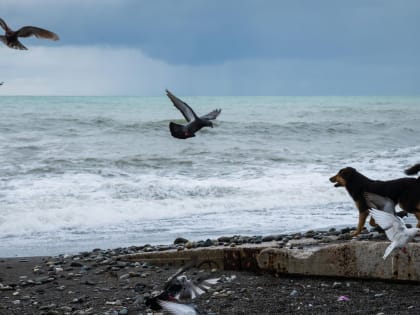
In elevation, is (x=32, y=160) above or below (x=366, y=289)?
above

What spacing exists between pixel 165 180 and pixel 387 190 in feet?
26.7

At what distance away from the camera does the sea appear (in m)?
11.0

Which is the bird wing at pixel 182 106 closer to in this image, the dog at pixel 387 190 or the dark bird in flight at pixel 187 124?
the dark bird in flight at pixel 187 124

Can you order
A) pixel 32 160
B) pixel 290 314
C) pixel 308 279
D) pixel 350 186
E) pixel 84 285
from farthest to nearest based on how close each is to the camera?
pixel 32 160 < pixel 350 186 < pixel 84 285 < pixel 308 279 < pixel 290 314

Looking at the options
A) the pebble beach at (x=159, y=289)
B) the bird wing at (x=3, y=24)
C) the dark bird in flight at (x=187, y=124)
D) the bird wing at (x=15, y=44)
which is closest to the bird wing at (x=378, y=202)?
the pebble beach at (x=159, y=289)

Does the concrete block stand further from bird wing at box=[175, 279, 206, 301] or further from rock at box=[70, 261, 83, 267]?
rock at box=[70, 261, 83, 267]

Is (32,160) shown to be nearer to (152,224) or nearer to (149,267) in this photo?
(152,224)

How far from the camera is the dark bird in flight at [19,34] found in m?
5.43

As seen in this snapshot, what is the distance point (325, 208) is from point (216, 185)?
3024 mm

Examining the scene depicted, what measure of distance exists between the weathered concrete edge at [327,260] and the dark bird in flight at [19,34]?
2.77 meters

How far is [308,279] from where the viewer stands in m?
6.83

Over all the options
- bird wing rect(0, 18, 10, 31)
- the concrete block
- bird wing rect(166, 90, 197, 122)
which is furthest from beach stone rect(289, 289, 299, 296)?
bird wing rect(0, 18, 10, 31)

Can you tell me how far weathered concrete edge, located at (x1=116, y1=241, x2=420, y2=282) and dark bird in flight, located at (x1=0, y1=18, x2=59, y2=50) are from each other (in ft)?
9.07

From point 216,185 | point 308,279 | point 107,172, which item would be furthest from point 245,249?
point 107,172
